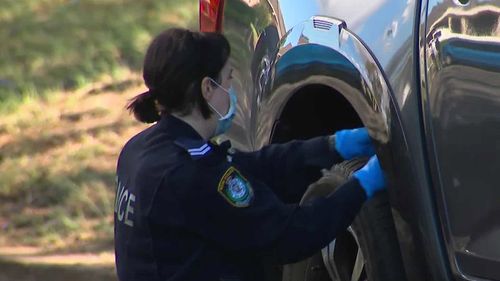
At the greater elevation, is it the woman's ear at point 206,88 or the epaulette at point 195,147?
the woman's ear at point 206,88

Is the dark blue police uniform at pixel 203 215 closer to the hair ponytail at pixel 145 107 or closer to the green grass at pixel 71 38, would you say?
the hair ponytail at pixel 145 107

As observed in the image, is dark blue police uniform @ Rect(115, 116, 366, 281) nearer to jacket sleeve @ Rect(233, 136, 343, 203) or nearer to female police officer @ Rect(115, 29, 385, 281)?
female police officer @ Rect(115, 29, 385, 281)

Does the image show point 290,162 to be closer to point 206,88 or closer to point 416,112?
point 206,88

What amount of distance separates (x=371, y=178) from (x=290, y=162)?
0.43m

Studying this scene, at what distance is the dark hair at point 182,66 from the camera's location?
3.27 metres

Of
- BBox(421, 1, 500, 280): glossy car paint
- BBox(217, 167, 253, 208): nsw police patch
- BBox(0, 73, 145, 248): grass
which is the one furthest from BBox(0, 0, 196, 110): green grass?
BBox(421, 1, 500, 280): glossy car paint

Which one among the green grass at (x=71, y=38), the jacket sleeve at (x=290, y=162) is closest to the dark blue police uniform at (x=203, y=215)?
the jacket sleeve at (x=290, y=162)

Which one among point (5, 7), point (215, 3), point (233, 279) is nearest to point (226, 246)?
point (233, 279)

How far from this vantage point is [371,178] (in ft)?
10.7

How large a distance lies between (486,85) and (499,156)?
180 millimetres

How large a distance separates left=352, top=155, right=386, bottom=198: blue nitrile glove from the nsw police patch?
0.30m

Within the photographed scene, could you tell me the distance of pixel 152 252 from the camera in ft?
10.7

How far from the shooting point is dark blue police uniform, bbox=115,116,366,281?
3.19m

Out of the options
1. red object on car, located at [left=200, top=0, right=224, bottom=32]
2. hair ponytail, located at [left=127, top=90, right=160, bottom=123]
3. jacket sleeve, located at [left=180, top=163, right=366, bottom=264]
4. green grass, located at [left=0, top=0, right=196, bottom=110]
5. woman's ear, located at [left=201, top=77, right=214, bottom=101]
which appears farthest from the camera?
green grass, located at [left=0, top=0, right=196, bottom=110]
